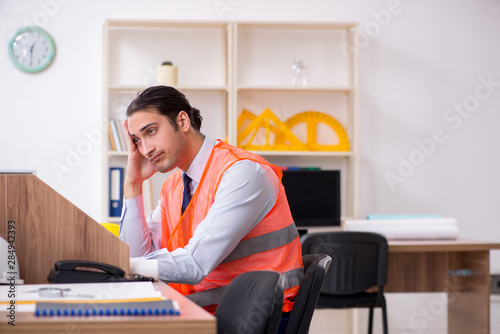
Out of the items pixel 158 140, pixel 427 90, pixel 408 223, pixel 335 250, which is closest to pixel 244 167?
pixel 158 140

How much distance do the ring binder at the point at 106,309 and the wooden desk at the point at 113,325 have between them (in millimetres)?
19

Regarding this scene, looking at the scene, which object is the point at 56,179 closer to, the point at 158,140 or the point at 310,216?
the point at 310,216

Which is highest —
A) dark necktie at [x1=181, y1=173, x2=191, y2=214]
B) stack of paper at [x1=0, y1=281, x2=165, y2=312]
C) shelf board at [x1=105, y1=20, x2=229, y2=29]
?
shelf board at [x1=105, y1=20, x2=229, y2=29]

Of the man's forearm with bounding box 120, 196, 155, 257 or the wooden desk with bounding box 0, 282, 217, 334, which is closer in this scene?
the wooden desk with bounding box 0, 282, 217, 334

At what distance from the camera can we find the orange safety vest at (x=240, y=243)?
163cm

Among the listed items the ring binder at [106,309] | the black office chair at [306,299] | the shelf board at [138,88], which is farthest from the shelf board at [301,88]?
the ring binder at [106,309]

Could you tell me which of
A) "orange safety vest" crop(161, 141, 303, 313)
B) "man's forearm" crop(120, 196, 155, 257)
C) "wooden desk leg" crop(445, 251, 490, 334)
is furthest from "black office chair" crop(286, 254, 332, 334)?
"wooden desk leg" crop(445, 251, 490, 334)

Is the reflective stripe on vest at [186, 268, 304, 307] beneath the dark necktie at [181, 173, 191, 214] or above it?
beneath

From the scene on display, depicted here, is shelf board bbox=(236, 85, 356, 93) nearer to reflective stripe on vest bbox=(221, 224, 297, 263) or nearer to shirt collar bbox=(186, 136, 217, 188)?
shirt collar bbox=(186, 136, 217, 188)

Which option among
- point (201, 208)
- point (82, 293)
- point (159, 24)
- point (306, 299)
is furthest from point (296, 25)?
point (82, 293)

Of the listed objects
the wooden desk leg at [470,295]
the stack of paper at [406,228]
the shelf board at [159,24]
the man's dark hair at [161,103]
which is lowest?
the wooden desk leg at [470,295]

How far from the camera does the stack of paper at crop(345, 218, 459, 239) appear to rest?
11.3 feet

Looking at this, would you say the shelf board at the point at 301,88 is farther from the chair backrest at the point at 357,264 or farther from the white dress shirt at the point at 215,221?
the white dress shirt at the point at 215,221

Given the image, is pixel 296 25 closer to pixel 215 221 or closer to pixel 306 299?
pixel 215 221
